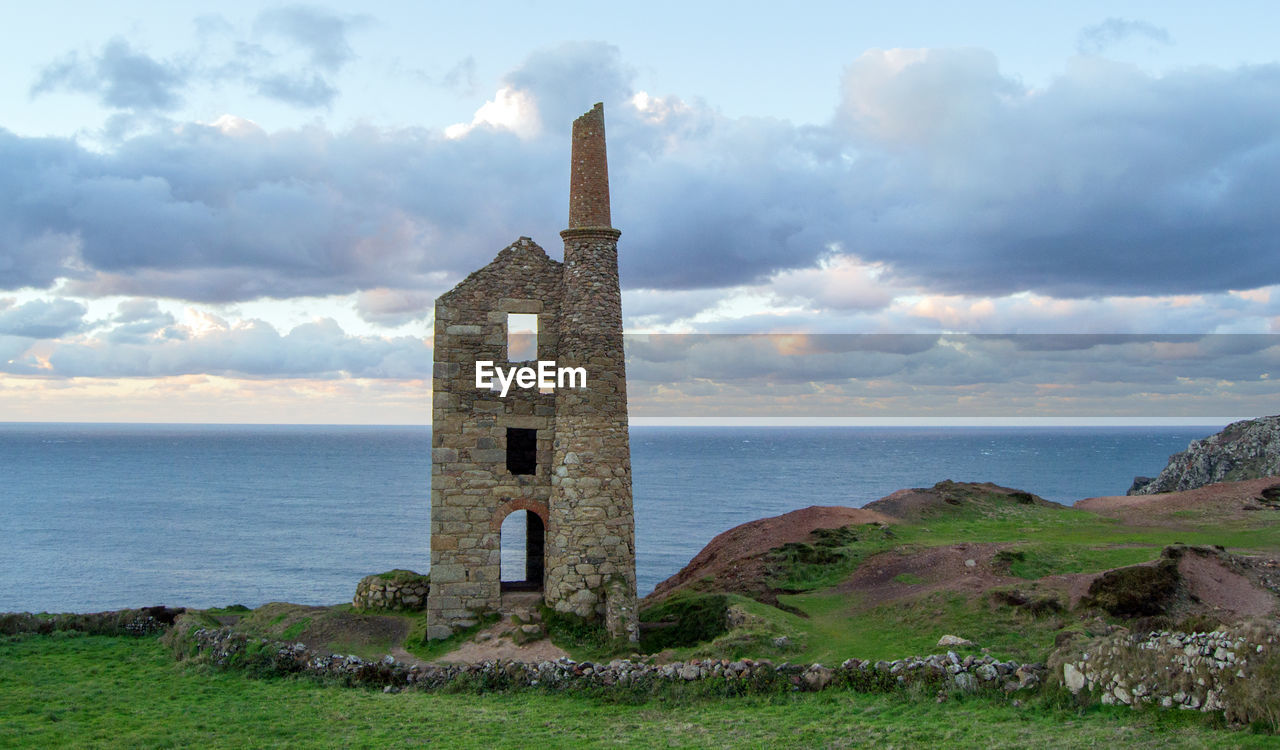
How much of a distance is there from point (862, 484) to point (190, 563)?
9345 centimetres

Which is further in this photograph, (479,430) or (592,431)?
(479,430)

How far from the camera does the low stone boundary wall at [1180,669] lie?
44.4ft

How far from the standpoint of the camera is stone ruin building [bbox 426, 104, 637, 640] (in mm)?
23938

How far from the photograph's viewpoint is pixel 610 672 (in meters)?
19.9

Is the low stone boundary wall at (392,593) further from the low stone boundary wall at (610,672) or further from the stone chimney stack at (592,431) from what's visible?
the stone chimney stack at (592,431)

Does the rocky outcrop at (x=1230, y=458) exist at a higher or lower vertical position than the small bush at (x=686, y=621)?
higher

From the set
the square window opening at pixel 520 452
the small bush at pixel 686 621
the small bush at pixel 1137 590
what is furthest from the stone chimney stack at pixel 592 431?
the small bush at pixel 1137 590

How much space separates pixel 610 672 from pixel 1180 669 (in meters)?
11.3

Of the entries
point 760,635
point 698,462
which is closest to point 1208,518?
point 760,635

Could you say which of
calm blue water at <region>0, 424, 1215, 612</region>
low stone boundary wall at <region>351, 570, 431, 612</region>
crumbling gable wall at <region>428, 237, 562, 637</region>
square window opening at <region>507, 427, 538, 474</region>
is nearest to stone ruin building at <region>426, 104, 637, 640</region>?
crumbling gable wall at <region>428, 237, 562, 637</region>

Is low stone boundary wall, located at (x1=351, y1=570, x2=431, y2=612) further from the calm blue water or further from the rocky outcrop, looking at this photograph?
the rocky outcrop

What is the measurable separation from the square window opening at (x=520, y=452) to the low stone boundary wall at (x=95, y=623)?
12.0 metres

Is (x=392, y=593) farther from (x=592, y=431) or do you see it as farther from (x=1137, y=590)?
(x=1137, y=590)

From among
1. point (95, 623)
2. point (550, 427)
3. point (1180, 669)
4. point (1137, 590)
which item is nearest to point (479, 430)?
point (550, 427)
